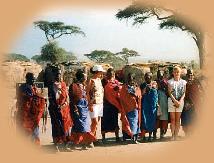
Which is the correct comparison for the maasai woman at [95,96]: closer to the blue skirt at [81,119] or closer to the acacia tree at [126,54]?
the blue skirt at [81,119]

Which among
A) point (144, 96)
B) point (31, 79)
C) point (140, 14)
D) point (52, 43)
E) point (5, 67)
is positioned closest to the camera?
point (31, 79)

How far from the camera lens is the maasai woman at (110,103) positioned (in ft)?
31.9

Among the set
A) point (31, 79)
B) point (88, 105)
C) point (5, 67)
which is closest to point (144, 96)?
point (88, 105)

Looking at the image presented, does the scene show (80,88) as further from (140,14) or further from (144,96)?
(140,14)

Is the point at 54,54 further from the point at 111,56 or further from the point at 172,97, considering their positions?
the point at 172,97

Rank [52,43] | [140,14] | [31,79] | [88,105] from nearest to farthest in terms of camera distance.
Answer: [31,79]
[88,105]
[140,14]
[52,43]

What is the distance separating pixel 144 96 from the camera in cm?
993

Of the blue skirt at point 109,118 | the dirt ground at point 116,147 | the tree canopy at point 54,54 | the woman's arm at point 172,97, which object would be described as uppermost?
the tree canopy at point 54,54

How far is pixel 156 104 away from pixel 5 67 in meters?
12.7

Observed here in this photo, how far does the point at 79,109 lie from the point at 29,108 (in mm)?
1021

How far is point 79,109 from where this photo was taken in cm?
907

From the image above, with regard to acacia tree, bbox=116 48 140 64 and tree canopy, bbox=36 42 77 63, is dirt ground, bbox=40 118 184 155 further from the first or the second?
acacia tree, bbox=116 48 140 64

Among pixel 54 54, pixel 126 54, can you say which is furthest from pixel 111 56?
pixel 54 54

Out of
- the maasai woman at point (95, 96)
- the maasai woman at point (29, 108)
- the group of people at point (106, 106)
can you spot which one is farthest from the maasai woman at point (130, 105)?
the maasai woman at point (29, 108)
